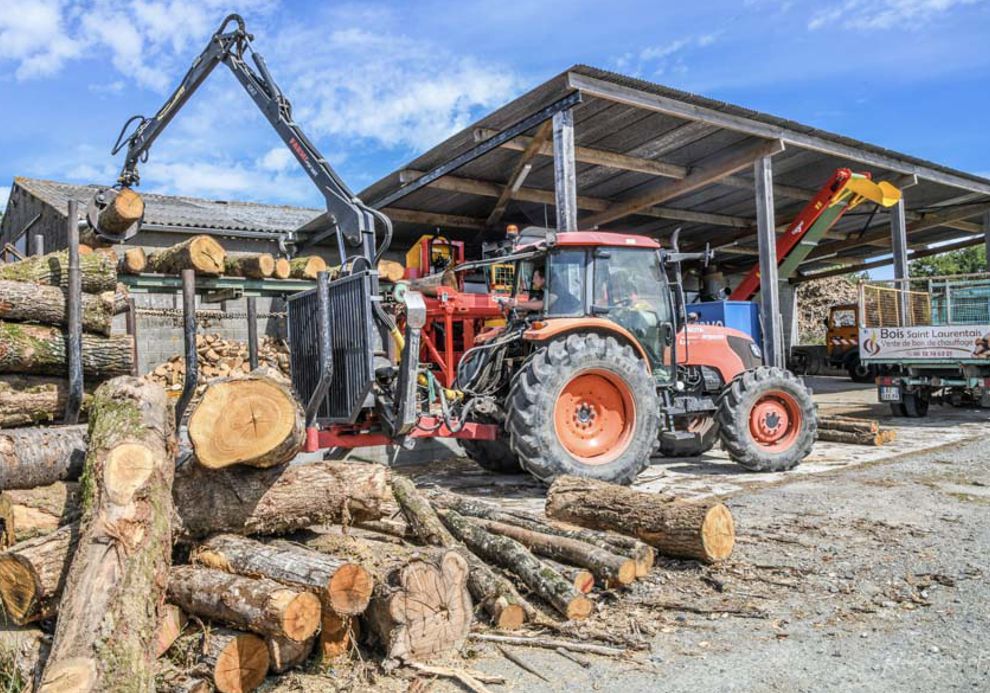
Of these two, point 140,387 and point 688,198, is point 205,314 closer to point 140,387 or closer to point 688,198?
point 140,387

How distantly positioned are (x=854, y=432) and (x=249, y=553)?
25.4 ft

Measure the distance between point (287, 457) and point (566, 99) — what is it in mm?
5567

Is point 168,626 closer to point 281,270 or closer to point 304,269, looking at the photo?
point 281,270

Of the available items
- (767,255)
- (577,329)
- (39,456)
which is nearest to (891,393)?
(767,255)

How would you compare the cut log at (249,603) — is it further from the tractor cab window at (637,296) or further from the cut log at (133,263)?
the cut log at (133,263)

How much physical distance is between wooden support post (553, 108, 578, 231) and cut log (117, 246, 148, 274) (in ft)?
14.0

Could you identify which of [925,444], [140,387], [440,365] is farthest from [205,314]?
[925,444]

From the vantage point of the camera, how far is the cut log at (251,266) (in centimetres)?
782

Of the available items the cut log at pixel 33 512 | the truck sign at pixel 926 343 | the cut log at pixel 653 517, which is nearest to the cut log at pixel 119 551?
the cut log at pixel 33 512

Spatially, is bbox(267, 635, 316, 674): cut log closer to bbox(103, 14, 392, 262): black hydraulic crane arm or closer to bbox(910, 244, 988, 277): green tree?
bbox(103, 14, 392, 262): black hydraulic crane arm

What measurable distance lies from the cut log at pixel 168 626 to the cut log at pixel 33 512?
0.83 m

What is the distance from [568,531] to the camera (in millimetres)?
4363

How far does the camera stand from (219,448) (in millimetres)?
3805

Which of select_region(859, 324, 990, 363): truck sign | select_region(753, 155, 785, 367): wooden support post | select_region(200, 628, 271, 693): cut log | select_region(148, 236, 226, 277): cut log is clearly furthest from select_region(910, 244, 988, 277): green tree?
select_region(200, 628, 271, 693): cut log
